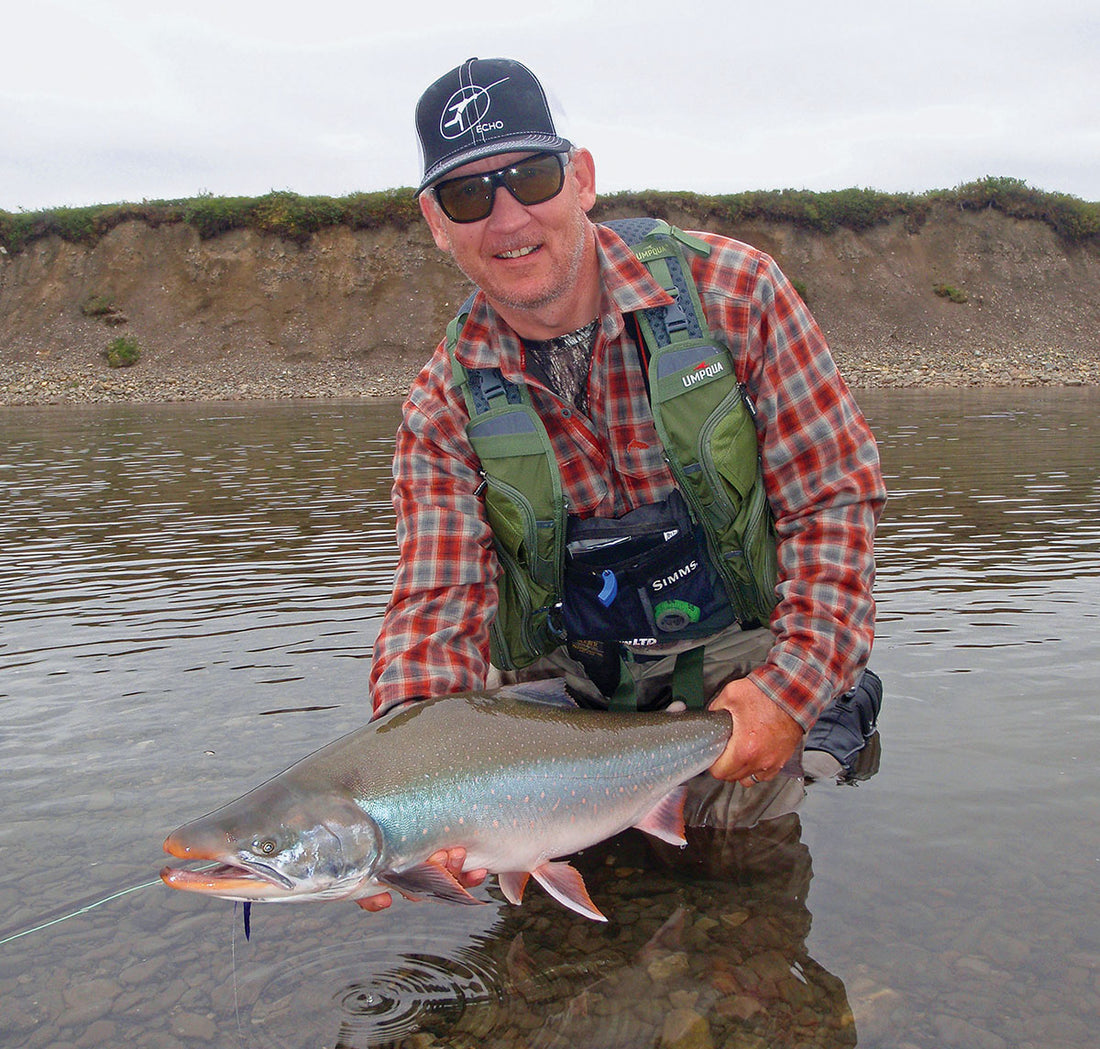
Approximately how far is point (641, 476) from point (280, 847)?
2090 mm

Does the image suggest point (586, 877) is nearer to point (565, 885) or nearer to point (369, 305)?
point (565, 885)

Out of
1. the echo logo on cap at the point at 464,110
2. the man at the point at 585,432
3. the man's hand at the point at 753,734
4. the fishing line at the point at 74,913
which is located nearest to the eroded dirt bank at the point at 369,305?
the man at the point at 585,432

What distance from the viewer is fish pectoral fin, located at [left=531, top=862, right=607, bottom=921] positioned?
323 cm

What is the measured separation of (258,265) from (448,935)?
46.5 meters

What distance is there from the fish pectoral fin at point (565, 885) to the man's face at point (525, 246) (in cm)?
207

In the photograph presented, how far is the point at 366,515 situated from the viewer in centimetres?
1230

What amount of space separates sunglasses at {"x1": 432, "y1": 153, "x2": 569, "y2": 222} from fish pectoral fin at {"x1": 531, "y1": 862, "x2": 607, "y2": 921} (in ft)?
7.80

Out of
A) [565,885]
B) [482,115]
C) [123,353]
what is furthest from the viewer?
[123,353]

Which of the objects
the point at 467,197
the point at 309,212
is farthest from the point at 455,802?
the point at 309,212

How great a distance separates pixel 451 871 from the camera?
10.5 feet

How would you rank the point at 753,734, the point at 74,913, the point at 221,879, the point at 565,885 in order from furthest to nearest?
the point at 74,913, the point at 753,734, the point at 565,885, the point at 221,879

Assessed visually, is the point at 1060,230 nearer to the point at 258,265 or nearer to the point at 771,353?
the point at 258,265

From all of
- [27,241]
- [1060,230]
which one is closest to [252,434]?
[27,241]

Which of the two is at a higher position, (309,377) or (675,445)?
(675,445)
